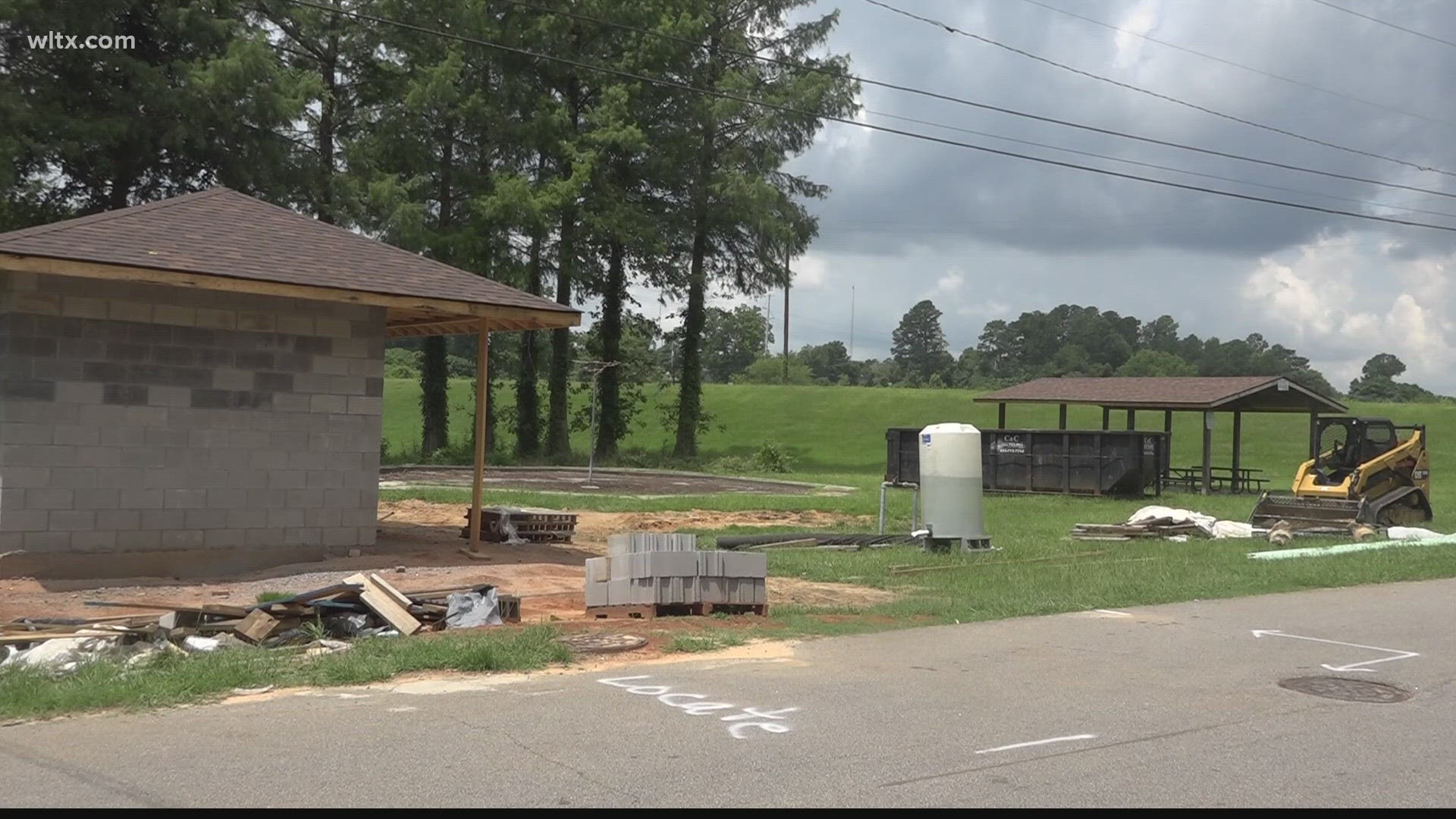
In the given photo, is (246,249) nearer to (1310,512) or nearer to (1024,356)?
(1310,512)

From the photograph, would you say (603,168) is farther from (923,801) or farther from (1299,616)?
(923,801)

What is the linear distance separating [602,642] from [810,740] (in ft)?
11.4

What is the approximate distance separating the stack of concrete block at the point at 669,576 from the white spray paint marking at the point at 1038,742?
4987 millimetres

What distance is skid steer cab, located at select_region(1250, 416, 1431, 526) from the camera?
892 inches

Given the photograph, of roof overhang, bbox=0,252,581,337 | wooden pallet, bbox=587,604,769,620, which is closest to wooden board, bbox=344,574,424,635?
wooden pallet, bbox=587,604,769,620

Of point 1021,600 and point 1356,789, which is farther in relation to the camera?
point 1021,600

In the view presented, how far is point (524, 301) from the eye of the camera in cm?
1616

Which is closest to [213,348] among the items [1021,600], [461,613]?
[461,613]

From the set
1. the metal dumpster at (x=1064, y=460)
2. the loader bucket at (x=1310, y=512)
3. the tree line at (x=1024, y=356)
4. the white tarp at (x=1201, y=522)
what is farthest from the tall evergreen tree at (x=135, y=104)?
the tree line at (x=1024, y=356)

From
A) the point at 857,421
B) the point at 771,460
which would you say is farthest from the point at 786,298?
the point at 771,460

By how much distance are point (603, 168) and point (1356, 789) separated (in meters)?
40.5

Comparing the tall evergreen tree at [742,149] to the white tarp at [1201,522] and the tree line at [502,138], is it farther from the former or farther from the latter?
the white tarp at [1201,522]

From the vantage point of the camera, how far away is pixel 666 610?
11.9 metres

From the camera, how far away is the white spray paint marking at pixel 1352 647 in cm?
998
